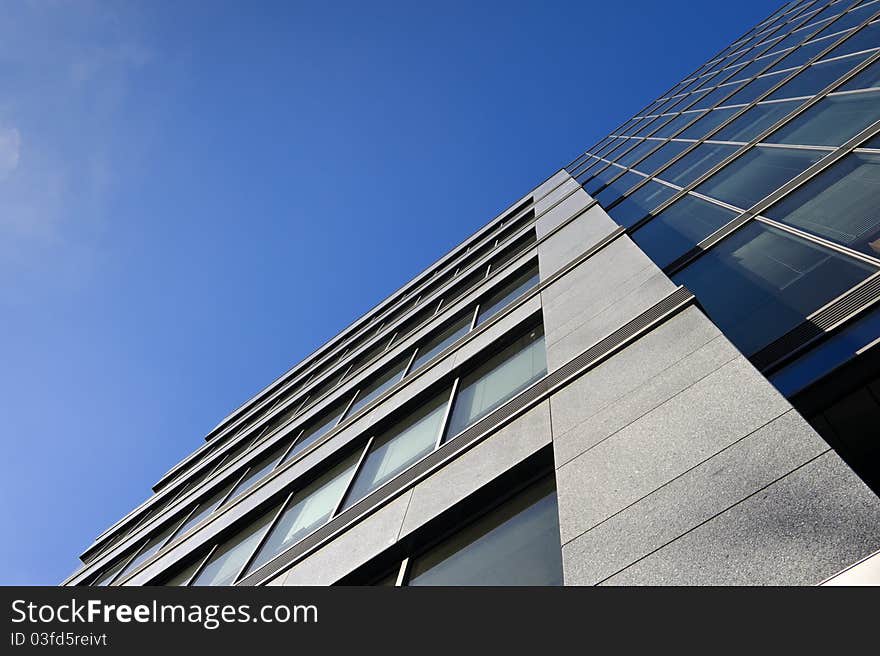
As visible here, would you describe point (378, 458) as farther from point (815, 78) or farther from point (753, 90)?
point (753, 90)

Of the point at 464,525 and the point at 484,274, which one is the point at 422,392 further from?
the point at 484,274

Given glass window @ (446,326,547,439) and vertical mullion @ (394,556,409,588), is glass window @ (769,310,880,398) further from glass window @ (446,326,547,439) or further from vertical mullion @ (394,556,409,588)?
vertical mullion @ (394,556,409,588)

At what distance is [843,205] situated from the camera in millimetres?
7805

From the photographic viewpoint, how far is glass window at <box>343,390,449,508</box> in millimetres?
10406

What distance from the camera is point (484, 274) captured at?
20.0m

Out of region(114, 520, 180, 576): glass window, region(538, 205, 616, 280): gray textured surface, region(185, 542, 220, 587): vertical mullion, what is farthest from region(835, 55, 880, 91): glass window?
region(114, 520, 180, 576): glass window

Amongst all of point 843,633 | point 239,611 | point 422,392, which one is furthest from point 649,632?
point 422,392

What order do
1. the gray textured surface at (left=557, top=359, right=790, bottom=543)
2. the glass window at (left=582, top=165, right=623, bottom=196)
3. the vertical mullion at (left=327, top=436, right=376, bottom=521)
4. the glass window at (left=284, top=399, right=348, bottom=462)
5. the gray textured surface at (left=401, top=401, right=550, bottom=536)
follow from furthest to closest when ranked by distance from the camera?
1. the glass window at (left=582, top=165, right=623, bottom=196)
2. the glass window at (left=284, top=399, right=348, bottom=462)
3. the vertical mullion at (left=327, top=436, right=376, bottom=521)
4. the gray textured surface at (left=401, top=401, right=550, bottom=536)
5. the gray textured surface at (left=557, top=359, right=790, bottom=543)

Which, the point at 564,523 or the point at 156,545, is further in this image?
the point at 156,545

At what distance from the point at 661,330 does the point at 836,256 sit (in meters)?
2.08

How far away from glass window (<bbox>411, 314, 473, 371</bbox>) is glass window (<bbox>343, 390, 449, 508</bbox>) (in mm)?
3297

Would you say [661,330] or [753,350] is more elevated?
[661,330]

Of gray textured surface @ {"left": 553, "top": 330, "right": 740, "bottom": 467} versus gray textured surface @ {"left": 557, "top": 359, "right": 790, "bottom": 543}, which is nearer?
gray textured surface @ {"left": 557, "top": 359, "right": 790, "bottom": 543}

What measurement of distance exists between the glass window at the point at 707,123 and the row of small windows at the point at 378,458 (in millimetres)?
9328
